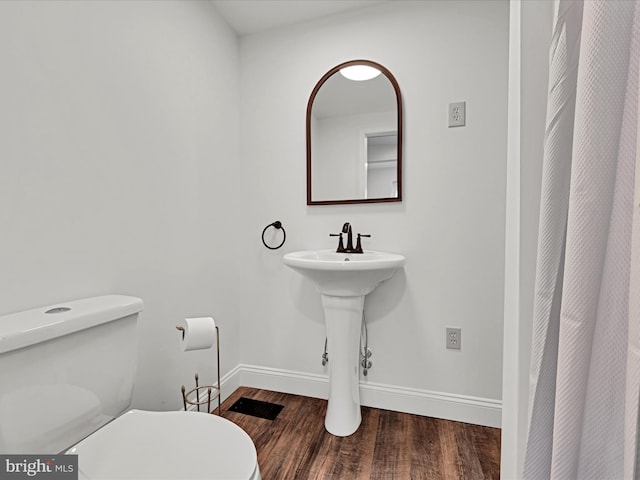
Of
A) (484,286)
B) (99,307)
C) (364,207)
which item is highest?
(364,207)

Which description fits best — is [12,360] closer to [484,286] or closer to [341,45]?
[484,286]

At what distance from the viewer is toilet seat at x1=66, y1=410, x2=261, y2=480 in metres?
0.75

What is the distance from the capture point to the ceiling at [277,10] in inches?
67.3

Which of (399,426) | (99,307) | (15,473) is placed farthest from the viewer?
(399,426)

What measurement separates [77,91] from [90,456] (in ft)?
3.65

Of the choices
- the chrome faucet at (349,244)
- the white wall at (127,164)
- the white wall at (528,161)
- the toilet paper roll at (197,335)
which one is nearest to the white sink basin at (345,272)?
the chrome faucet at (349,244)

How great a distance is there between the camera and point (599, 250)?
0.47m

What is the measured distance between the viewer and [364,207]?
1.77 meters

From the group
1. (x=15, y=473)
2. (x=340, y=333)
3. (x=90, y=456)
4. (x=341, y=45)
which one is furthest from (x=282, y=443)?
(x=341, y=45)

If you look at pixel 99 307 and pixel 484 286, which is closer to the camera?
pixel 99 307

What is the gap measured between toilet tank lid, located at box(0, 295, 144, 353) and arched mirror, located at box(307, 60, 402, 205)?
111 centimetres

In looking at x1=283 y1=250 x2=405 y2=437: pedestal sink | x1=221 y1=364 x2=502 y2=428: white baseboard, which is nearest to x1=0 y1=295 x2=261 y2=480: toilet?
x1=283 y1=250 x2=405 y2=437: pedestal sink

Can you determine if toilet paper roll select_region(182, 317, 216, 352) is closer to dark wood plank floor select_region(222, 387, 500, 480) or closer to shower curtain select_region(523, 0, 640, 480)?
dark wood plank floor select_region(222, 387, 500, 480)

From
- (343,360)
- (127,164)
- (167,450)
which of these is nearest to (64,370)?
(167,450)
